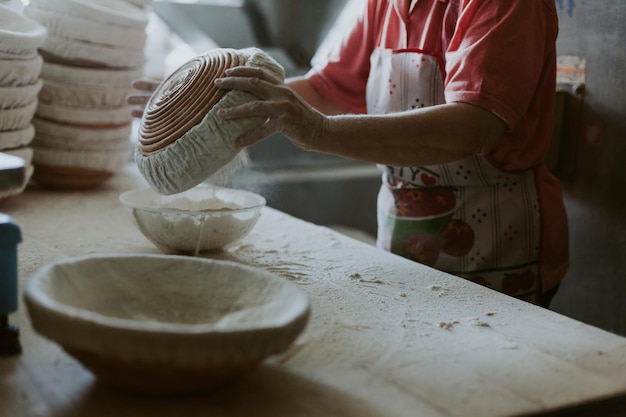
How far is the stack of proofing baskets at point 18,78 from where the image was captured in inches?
68.6

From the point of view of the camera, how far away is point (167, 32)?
3559 millimetres

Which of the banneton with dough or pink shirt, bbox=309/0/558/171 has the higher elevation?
pink shirt, bbox=309/0/558/171

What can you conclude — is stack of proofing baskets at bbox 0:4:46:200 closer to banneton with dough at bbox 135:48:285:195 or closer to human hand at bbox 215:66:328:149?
banneton with dough at bbox 135:48:285:195

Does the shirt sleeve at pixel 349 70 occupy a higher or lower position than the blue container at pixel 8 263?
higher

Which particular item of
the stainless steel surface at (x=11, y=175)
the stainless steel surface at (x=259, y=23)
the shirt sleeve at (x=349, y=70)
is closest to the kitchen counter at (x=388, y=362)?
the stainless steel surface at (x=11, y=175)

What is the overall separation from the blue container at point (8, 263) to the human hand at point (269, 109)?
16.4 inches

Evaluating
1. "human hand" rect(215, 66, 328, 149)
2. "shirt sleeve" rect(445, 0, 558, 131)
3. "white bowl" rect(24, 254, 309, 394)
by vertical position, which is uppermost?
"shirt sleeve" rect(445, 0, 558, 131)

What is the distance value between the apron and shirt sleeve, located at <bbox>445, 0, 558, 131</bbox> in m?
0.20

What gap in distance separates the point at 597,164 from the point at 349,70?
2.28 feet

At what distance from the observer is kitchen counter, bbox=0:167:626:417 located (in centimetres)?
90

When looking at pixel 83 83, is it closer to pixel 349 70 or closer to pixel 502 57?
pixel 349 70

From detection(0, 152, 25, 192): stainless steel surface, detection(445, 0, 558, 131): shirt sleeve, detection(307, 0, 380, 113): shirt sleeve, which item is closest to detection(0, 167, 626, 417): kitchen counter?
detection(0, 152, 25, 192): stainless steel surface

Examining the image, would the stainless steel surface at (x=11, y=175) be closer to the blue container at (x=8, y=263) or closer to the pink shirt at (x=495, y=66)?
the blue container at (x=8, y=263)

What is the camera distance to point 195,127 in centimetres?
129
